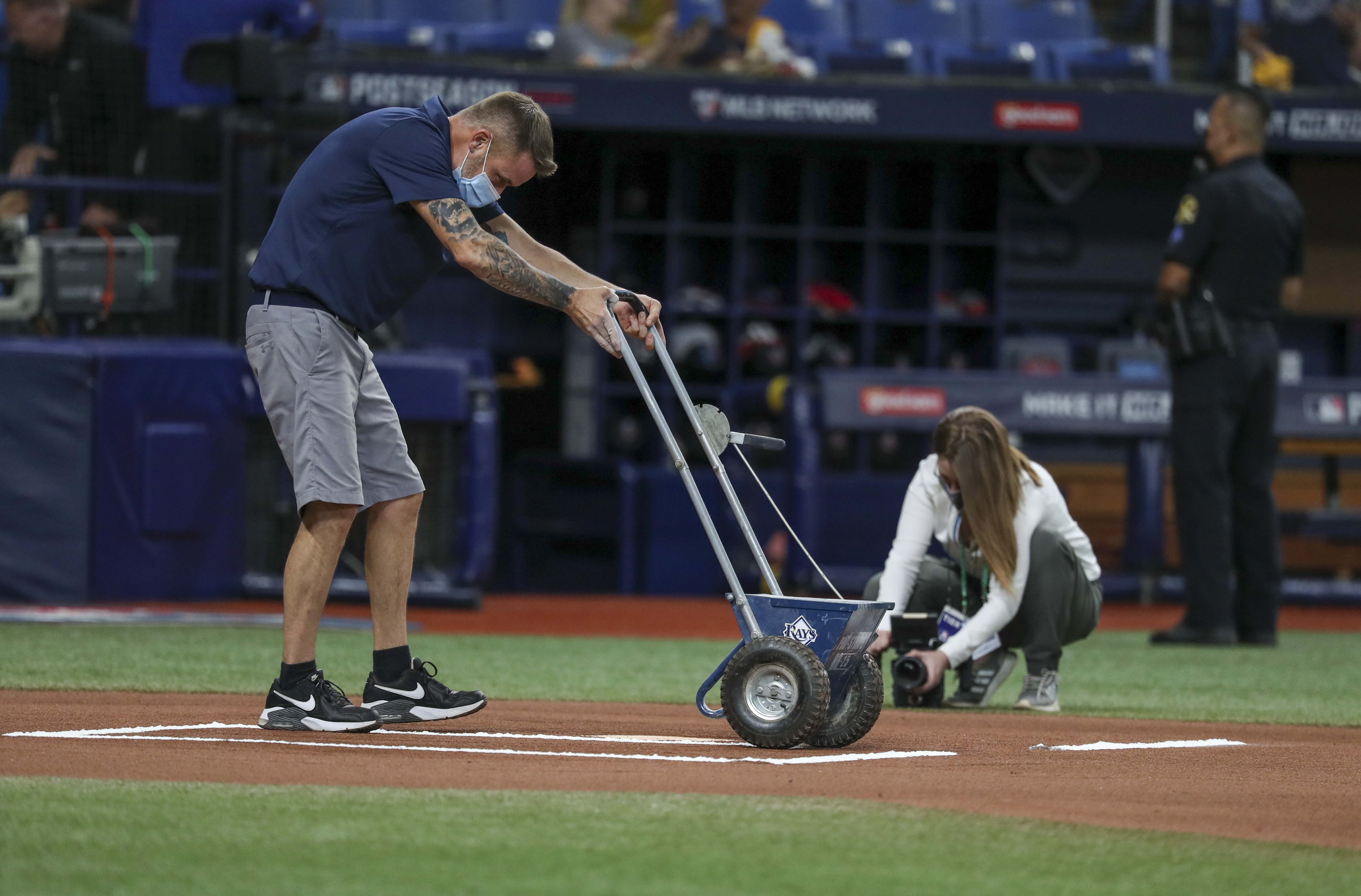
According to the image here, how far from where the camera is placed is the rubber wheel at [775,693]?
15.2ft

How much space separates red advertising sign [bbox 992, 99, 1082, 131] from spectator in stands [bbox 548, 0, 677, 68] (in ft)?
8.30

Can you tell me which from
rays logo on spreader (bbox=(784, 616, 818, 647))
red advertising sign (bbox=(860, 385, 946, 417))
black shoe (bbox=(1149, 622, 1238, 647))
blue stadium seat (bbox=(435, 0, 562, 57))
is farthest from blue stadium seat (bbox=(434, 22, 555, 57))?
rays logo on spreader (bbox=(784, 616, 818, 647))

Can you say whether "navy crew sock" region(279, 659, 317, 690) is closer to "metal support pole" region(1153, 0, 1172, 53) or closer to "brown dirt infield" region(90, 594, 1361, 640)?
"brown dirt infield" region(90, 594, 1361, 640)

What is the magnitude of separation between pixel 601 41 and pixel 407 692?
902 centimetres

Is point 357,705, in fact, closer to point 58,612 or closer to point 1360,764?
point 1360,764

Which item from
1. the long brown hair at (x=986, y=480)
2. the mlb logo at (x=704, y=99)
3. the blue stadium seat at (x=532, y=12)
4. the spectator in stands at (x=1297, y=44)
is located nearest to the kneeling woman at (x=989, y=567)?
the long brown hair at (x=986, y=480)

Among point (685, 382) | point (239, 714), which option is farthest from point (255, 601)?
point (239, 714)

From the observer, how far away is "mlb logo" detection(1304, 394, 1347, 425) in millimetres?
12047

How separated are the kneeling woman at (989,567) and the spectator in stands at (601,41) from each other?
7450 millimetres

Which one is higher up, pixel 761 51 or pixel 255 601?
pixel 761 51

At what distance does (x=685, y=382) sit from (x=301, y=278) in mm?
8749

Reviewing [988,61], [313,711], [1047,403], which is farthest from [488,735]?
[988,61]

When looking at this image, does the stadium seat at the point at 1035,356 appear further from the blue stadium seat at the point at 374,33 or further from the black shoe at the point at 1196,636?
the blue stadium seat at the point at 374,33

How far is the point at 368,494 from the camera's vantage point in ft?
17.4
